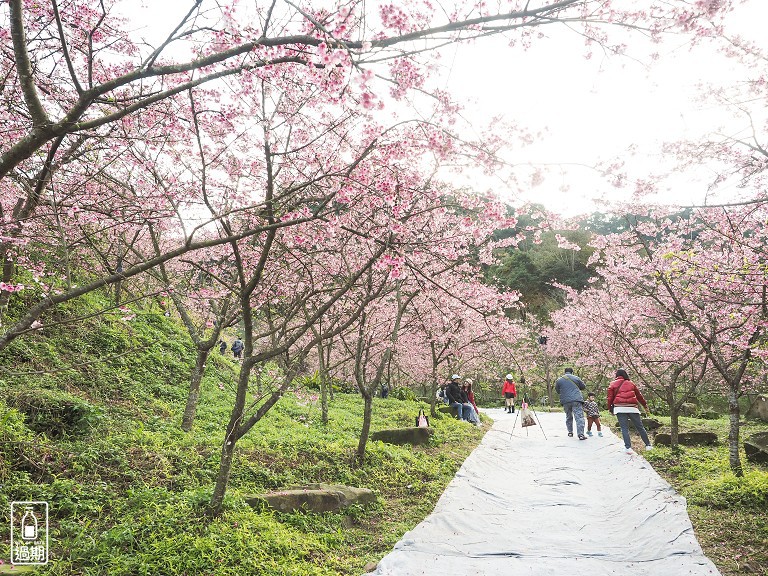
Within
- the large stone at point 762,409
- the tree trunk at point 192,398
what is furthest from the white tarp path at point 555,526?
the large stone at point 762,409

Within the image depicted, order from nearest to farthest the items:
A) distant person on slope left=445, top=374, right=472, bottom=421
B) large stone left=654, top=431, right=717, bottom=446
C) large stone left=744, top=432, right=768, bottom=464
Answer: large stone left=744, top=432, right=768, bottom=464, large stone left=654, top=431, right=717, bottom=446, distant person on slope left=445, top=374, right=472, bottom=421

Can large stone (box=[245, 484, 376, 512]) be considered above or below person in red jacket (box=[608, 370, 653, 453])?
below

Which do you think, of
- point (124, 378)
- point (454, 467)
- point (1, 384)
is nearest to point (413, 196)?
point (454, 467)

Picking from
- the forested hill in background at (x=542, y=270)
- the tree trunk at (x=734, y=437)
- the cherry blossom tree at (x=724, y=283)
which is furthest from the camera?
the forested hill in background at (x=542, y=270)

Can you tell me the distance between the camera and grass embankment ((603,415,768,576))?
4547mm

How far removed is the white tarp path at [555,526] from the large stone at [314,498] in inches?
41.3

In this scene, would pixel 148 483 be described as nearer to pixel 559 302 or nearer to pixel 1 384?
pixel 1 384

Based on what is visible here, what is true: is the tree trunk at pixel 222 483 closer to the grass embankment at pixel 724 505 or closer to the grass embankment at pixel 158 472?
the grass embankment at pixel 158 472

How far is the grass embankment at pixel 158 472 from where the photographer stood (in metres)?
4.17

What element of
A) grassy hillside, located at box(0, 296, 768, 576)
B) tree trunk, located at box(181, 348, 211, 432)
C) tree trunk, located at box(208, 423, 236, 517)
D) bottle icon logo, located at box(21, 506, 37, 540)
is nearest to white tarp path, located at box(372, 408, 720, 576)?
grassy hillside, located at box(0, 296, 768, 576)

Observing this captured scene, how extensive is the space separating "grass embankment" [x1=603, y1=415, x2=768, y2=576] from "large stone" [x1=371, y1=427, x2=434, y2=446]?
4637 mm

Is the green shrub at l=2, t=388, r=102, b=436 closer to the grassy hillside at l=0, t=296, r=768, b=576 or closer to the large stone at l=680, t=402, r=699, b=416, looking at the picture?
the grassy hillside at l=0, t=296, r=768, b=576

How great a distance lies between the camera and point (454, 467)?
29.2 ft

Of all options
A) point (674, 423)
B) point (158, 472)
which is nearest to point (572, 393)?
point (674, 423)
